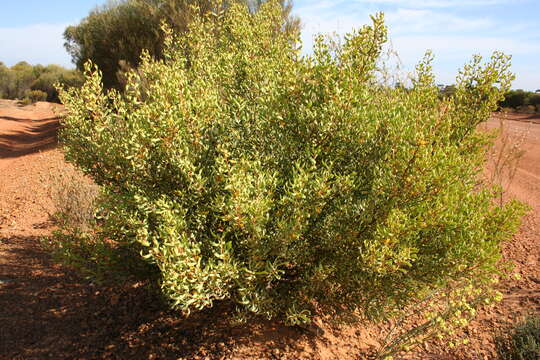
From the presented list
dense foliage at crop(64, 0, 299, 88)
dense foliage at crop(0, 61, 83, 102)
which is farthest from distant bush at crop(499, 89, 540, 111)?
dense foliage at crop(0, 61, 83, 102)

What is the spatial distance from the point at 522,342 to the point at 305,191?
309cm

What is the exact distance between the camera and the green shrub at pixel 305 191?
3.16m

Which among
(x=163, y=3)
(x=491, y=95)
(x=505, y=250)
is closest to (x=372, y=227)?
(x=491, y=95)

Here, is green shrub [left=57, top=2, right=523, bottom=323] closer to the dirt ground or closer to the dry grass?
the dirt ground

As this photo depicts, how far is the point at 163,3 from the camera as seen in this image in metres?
17.5

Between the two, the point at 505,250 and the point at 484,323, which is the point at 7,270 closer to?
the point at 484,323

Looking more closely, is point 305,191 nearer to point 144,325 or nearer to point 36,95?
point 144,325

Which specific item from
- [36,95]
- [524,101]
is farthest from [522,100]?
[36,95]

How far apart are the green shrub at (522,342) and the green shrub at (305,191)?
55.5 inches

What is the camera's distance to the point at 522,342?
14.1 ft

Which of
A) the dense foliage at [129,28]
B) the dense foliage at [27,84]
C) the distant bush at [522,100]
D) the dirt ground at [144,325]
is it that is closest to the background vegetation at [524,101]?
the distant bush at [522,100]

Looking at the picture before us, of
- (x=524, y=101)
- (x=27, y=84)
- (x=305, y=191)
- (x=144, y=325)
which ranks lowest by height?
(x=144, y=325)

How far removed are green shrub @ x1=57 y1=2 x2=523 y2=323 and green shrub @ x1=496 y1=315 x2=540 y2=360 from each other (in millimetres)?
1410

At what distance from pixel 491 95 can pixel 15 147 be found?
19.7 m
